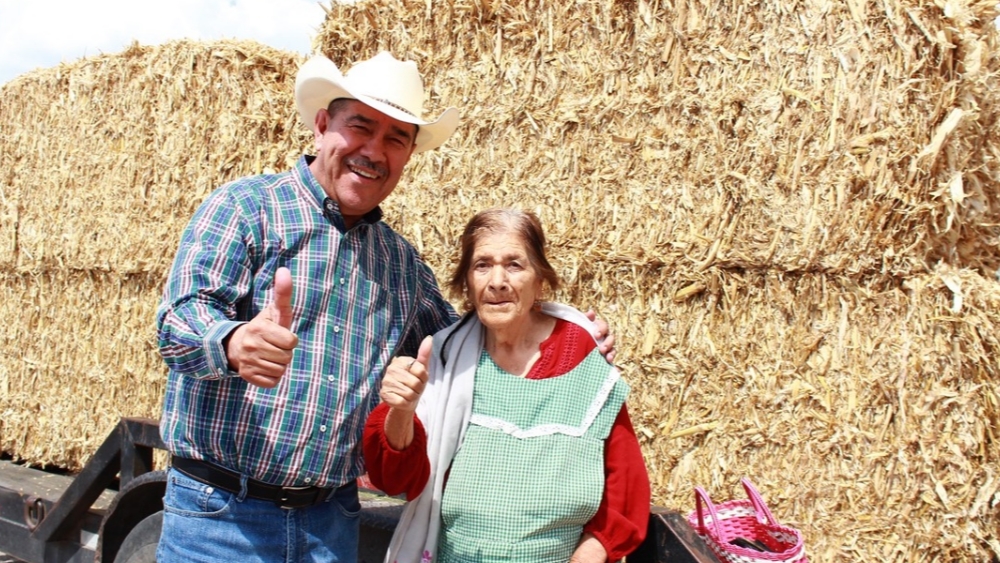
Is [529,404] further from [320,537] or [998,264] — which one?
[998,264]

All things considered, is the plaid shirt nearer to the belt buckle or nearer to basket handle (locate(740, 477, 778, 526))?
the belt buckle

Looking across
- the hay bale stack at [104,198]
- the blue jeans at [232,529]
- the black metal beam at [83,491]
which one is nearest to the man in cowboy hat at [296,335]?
the blue jeans at [232,529]

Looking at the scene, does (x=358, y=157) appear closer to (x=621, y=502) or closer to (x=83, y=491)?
(x=621, y=502)

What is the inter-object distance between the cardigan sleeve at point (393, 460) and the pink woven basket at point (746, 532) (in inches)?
28.8

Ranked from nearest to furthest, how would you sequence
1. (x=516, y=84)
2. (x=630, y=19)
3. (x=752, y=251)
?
(x=752, y=251) → (x=630, y=19) → (x=516, y=84)

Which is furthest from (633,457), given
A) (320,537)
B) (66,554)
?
(66,554)

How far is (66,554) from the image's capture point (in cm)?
390

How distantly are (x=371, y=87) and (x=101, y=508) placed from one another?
2.68 m

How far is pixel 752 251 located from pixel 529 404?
132cm

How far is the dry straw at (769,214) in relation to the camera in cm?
296

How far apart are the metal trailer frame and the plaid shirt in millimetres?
607

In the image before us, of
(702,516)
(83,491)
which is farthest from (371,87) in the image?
(83,491)

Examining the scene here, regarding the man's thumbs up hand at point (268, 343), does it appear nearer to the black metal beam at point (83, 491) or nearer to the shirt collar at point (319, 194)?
the shirt collar at point (319, 194)

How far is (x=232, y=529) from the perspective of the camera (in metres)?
2.29
